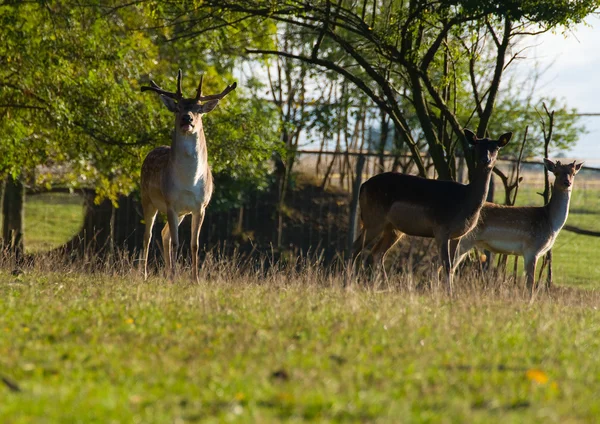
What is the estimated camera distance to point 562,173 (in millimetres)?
13000

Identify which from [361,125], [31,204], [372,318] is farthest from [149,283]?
[31,204]

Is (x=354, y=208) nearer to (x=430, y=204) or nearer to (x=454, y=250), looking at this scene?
(x=454, y=250)

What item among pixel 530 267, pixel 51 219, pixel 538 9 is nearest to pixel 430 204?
pixel 530 267

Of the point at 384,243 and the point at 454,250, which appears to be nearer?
the point at 454,250

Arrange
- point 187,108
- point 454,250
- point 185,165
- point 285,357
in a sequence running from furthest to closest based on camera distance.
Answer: point 454,250, point 185,165, point 187,108, point 285,357

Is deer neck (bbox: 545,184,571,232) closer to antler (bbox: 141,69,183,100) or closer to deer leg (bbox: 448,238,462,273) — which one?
deer leg (bbox: 448,238,462,273)

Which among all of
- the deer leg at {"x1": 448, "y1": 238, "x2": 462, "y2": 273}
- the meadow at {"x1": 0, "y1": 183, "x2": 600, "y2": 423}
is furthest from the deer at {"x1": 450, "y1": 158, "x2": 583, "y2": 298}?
the meadow at {"x1": 0, "y1": 183, "x2": 600, "y2": 423}

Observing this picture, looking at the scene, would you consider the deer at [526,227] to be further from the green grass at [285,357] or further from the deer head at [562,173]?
the green grass at [285,357]

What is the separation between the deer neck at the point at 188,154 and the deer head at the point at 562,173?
4.85m

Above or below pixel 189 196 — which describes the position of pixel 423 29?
above

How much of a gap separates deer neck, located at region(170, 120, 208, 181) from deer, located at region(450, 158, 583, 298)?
154 inches

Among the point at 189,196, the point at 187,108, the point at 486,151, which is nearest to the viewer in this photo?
the point at 187,108

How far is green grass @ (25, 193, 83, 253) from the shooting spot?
938 inches

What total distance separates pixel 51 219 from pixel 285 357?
68.7 ft
